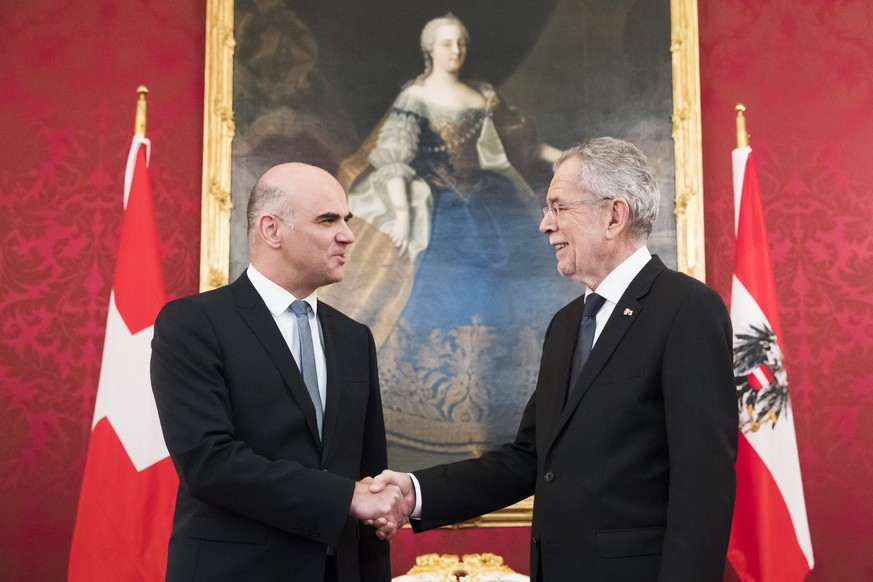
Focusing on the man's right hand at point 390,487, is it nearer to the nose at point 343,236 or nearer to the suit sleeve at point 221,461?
the suit sleeve at point 221,461

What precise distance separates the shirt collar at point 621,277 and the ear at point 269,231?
0.95 m

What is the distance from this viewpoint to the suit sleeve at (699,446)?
224 cm

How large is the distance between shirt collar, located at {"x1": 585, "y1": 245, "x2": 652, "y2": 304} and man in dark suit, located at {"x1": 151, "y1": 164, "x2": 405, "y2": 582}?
75 centimetres

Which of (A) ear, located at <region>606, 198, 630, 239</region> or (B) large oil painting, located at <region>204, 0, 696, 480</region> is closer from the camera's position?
(A) ear, located at <region>606, 198, 630, 239</region>

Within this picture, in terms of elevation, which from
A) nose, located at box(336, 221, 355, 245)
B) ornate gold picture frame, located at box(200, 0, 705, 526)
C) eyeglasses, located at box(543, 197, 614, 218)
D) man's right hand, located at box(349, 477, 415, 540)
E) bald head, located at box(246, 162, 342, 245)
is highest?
ornate gold picture frame, located at box(200, 0, 705, 526)

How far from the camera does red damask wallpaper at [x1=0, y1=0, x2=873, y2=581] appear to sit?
4461mm

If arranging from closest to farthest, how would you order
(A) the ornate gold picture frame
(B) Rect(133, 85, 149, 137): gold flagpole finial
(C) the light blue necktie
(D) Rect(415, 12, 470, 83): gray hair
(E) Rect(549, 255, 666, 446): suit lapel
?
(E) Rect(549, 255, 666, 446): suit lapel < (C) the light blue necktie < (B) Rect(133, 85, 149, 137): gold flagpole finial < (A) the ornate gold picture frame < (D) Rect(415, 12, 470, 83): gray hair

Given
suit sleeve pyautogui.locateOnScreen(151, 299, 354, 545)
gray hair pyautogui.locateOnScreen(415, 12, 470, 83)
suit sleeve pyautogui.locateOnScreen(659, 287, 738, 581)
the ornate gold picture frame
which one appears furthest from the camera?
gray hair pyautogui.locateOnScreen(415, 12, 470, 83)

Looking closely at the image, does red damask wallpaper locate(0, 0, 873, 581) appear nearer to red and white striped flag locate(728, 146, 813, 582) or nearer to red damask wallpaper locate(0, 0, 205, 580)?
red damask wallpaper locate(0, 0, 205, 580)

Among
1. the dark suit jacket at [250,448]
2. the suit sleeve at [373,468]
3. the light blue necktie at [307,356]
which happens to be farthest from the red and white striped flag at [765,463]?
the light blue necktie at [307,356]

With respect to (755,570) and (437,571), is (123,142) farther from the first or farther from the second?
(755,570)

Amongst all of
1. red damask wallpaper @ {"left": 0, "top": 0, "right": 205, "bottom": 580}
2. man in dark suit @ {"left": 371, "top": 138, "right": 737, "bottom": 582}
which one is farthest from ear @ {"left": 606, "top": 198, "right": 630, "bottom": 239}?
red damask wallpaper @ {"left": 0, "top": 0, "right": 205, "bottom": 580}

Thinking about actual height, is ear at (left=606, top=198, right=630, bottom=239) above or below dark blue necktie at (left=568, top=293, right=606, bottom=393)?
above

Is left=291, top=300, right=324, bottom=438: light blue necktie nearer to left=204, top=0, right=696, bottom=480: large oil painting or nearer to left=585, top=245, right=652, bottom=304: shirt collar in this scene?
left=585, top=245, right=652, bottom=304: shirt collar
